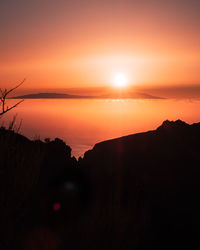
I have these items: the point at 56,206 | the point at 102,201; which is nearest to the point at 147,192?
the point at 102,201

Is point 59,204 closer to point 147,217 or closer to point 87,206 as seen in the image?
point 87,206

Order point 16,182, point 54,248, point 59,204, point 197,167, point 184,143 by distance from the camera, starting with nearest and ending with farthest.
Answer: point 54,248
point 16,182
point 59,204
point 197,167
point 184,143

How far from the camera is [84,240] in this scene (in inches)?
198

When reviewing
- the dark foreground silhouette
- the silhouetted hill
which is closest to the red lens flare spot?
the dark foreground silhouette

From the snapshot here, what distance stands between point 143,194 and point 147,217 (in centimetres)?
40

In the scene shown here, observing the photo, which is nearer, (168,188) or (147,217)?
(147,217)

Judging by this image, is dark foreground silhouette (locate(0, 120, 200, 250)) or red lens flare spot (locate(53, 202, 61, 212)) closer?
dark foreground silhouette (locate(0, 120, 200, 250))

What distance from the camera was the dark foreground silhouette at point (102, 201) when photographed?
200 inches

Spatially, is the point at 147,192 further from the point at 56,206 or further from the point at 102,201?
the point at 56,206

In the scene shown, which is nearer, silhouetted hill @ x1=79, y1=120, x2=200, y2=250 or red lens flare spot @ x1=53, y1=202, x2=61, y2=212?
silhouetted hill @ x1=79, y1=120, x2=200, y2=250

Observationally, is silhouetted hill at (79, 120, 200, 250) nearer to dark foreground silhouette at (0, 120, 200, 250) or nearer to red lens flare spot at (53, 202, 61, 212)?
dark foreground silhouette at (0, 120, 200, 250)

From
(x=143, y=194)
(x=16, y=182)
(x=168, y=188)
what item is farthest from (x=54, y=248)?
(x=168, y=188)

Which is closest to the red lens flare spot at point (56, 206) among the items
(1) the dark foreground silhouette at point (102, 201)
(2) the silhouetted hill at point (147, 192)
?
(1) the dark foreground silhouette at point (102, 201)

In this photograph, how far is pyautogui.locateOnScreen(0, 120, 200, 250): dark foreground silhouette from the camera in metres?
5.07
